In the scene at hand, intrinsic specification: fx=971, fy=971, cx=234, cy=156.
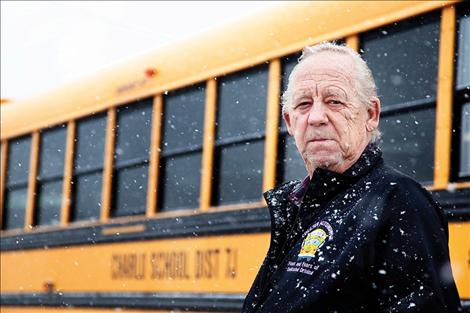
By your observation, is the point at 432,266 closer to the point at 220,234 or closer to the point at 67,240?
the point at 220,234

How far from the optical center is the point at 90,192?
603 cm

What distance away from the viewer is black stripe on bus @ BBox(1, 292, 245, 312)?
15.1 feet

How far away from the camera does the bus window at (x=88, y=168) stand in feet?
19.4

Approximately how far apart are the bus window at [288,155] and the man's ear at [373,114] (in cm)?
275

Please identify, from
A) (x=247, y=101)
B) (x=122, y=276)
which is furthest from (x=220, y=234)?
(x=122, y=276)

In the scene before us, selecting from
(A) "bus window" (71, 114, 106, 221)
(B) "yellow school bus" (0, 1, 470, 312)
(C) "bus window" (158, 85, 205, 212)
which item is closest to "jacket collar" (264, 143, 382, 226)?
(B) "yellow school bus" (0, 1, 470, 312)

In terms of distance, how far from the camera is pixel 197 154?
5.02 meters

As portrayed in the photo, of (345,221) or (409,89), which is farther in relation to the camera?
(409,89)

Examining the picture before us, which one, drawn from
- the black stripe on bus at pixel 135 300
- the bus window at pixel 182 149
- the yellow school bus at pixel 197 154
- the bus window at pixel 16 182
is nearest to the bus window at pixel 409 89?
the yellow school bus at pixel 197 154

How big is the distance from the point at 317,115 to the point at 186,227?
351cm

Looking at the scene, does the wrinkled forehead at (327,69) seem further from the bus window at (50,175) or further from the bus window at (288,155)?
the bus window at (50,175)

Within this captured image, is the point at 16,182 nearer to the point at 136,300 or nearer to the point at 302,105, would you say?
the point at 136,300

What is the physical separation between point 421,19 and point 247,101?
1.18 metres

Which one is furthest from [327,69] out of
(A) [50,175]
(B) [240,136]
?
(A) [50,175]
